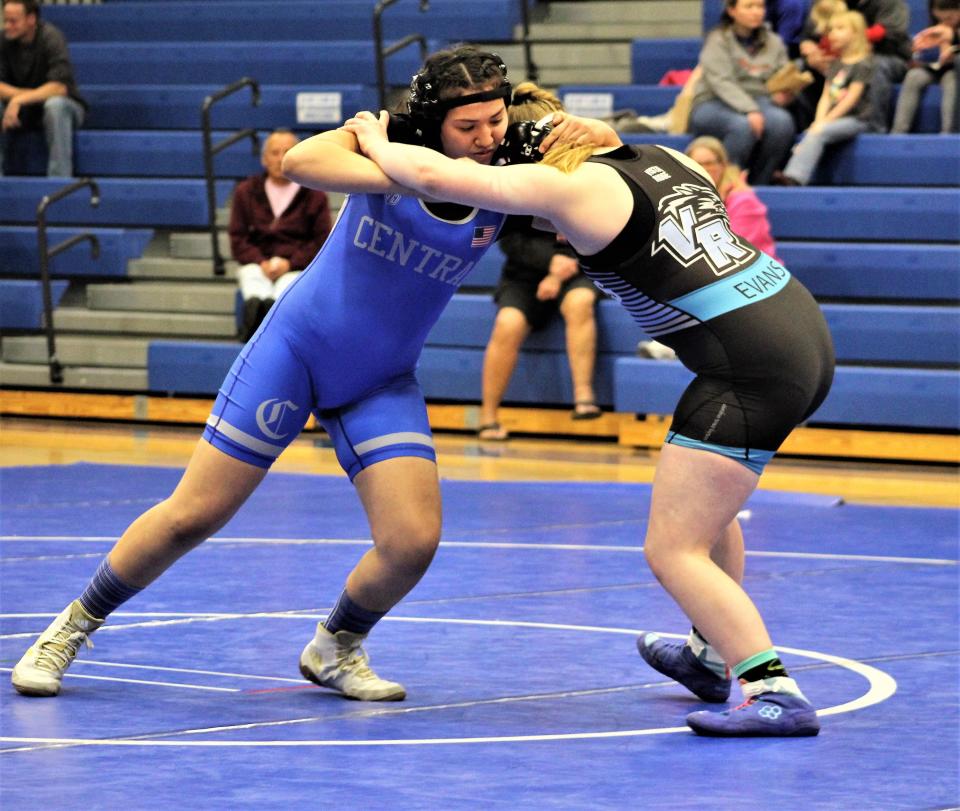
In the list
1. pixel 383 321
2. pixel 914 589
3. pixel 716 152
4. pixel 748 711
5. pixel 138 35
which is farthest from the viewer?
pixel 138 35

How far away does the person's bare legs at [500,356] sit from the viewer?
9.79 metres

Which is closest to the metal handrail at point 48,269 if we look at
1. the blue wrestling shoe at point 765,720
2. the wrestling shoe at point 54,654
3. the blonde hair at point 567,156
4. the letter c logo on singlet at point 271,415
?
the wrestling shoe at point 54,654

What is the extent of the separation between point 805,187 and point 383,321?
252 inches

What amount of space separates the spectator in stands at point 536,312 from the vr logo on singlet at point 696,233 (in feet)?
18.6

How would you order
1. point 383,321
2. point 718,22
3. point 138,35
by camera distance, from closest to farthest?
point 383,321
point 718,22
point 138,35

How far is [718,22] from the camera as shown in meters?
11.2

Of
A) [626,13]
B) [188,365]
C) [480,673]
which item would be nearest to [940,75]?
[626,13]

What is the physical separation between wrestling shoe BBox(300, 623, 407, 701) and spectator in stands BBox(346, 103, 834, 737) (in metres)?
0.72

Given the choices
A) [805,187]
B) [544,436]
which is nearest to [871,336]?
[805,187]

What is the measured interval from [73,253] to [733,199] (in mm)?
4453

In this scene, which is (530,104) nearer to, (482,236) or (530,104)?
(530,104)

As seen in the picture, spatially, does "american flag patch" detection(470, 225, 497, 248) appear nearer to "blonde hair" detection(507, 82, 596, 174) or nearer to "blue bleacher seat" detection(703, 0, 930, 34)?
"blonde hair" detection(507, 82, 596, 174)

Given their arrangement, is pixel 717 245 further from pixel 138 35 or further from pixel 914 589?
pixel 138 35

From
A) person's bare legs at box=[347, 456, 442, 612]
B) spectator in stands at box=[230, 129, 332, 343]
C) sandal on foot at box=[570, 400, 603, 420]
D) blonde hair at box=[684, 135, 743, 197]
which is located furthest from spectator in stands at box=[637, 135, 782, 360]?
person's bare legs at box=[347, 456, 442, 612]
